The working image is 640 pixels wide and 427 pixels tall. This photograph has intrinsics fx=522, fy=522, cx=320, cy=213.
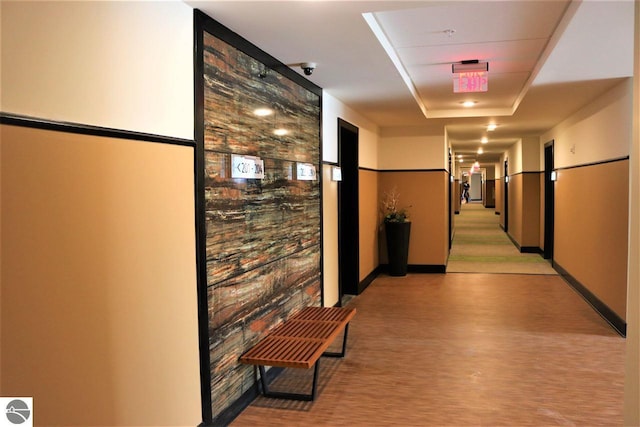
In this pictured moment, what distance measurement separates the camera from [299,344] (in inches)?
145

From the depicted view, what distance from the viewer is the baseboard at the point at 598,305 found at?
508cm

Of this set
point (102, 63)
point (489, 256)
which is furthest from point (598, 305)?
point (102, 63)

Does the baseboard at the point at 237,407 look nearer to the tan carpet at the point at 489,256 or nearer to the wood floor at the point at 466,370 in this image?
the wood floor at the point at 466,370

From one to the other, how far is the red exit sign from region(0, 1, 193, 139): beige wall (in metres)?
2.71

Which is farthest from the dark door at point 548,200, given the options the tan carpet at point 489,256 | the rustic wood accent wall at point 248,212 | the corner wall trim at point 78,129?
the corner wall trim at point 78,129

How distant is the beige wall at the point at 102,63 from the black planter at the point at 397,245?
576 cm

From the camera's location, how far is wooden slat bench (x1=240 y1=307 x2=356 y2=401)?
337cm

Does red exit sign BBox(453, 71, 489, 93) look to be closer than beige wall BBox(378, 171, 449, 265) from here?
Yes

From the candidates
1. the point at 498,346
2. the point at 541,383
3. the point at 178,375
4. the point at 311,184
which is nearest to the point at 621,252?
the point at 498,346

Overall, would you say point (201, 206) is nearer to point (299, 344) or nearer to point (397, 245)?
point (299, 344)

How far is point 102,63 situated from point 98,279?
886 millimetres

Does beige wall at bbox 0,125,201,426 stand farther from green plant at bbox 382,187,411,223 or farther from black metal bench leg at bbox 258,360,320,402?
green plant at bbox 382,187,411,223

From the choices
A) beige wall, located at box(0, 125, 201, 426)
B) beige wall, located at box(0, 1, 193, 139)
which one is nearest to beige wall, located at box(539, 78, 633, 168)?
beige wall, located at box(0, 1, 193, 139)

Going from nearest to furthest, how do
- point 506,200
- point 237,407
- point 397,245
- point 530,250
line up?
point 237,407, point 397,245, point 530,250, point 506,200
